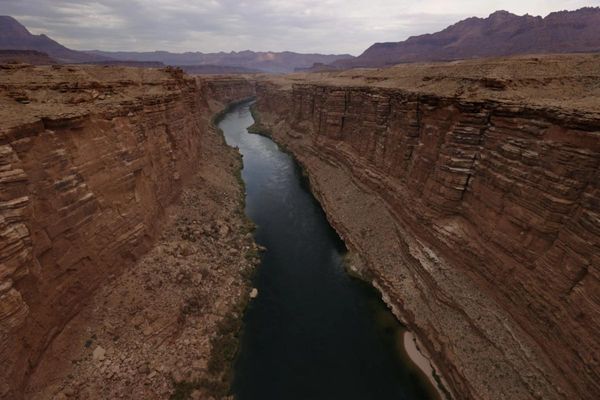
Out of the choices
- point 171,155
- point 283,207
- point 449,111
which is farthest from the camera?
point 283,207

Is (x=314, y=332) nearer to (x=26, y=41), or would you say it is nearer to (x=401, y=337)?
(x=401, y=337)

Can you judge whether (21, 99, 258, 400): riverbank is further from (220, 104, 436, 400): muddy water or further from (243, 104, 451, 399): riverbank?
(243, 104, 451, 399): riverbank

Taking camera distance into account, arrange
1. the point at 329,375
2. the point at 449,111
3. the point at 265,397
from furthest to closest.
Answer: the point at 449,111 → the point at 329,375 → the point at 265,397

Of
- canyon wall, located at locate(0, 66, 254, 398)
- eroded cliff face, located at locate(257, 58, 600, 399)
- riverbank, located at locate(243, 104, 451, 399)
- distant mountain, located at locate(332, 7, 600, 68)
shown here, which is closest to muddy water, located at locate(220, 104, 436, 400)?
riverbank, located at locate(243, 104, 451, 399)

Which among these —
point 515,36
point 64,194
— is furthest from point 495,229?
point 515,36

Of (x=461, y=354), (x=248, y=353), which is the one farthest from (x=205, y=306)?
(x=461, y=354)

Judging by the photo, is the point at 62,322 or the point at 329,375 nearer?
the point at 62,322

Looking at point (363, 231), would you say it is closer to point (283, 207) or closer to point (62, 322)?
point (283, 207)
